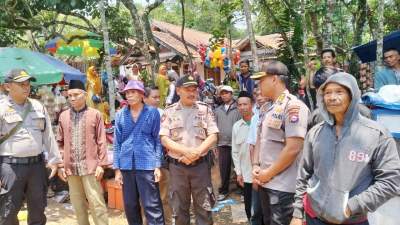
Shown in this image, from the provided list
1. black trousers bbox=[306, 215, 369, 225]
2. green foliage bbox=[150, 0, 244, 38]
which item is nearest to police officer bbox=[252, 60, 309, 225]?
black trousers bbox=[306, 215, 369, 225]

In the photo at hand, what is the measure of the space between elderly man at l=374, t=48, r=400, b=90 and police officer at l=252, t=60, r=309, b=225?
2104 millimetres

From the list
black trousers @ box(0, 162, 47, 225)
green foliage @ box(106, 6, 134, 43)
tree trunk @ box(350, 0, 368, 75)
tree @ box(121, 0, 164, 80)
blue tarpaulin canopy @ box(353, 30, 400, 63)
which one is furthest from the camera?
green foliage @ box(106, 6, 134, 43)

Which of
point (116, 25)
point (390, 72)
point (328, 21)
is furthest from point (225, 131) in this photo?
point (116, 25)

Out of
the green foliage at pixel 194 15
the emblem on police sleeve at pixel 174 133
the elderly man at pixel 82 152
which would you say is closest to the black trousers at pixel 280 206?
the emblem on police sleeve at pixel 174 133

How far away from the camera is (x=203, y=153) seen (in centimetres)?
400

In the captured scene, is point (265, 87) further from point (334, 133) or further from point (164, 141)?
point (164, 141)

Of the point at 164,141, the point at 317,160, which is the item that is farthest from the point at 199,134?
the point at 317,160

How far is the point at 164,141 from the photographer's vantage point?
13.4ft

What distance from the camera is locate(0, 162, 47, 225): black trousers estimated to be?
4.23 metres

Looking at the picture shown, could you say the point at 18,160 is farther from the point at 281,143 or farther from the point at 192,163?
the point at 281,143

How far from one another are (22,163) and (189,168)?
5.71ft

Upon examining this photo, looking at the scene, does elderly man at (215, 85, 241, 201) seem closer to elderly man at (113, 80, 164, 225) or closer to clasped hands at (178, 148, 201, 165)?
elderly man at (113, 80, 164, 225)

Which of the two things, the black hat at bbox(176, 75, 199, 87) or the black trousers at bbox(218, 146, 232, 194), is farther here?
the black trousers at bbox(218, 146, 232, 194)

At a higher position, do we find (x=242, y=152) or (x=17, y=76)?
(x=17, y=76)
